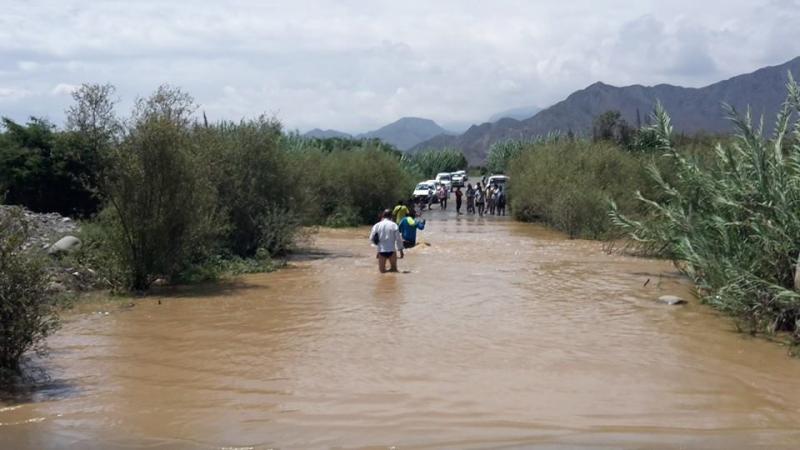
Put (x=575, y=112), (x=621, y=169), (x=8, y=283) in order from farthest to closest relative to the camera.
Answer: (x=575, y=112), (x=621, y=169), (x=8, y=283)

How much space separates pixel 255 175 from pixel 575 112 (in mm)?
173027

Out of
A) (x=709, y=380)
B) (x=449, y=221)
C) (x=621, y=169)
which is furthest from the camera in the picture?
(x=449, y=221)

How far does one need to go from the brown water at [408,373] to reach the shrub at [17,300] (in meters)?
0.56

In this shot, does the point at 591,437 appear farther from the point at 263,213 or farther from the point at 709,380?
the point at 263,213

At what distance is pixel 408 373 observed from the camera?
1030 cm

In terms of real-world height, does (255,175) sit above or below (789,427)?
above

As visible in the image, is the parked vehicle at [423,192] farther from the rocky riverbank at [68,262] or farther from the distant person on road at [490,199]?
the rocky riverbank at [68,262]

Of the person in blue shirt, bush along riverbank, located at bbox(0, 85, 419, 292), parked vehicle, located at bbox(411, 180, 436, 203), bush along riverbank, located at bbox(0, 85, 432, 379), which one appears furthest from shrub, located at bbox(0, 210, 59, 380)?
parked vehicle, located at bbox(411, 180, 436, 203)

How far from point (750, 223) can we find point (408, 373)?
20.1 ft

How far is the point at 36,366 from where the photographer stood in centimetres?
1024

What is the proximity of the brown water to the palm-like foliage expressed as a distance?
0.67m

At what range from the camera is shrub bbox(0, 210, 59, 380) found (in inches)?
362

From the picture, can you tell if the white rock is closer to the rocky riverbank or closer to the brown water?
the rocky riverbank

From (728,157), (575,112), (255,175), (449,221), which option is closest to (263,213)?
(255,175)
